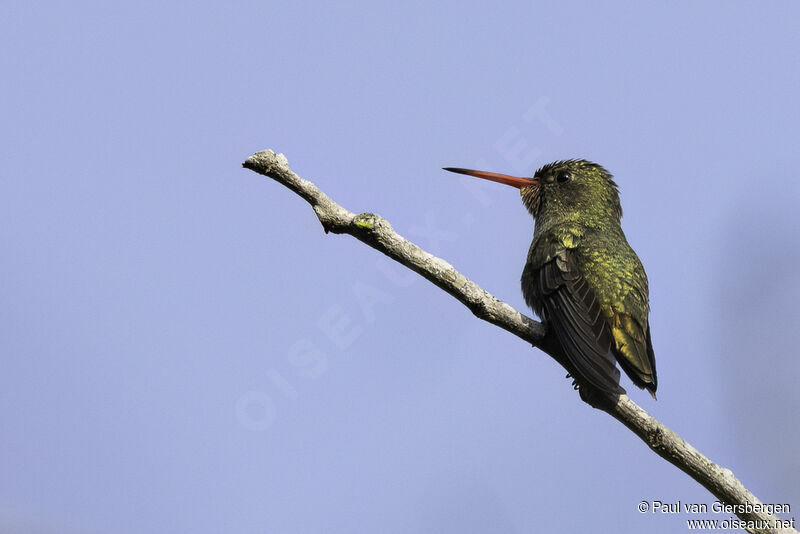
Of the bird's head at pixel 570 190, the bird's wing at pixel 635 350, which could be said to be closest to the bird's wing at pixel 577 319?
the bird's wing at pixel 635 350

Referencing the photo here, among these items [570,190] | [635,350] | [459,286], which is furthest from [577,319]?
[570,190]

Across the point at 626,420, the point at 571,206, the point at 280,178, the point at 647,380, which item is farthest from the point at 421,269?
the point at 571,206

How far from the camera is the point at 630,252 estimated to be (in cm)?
622

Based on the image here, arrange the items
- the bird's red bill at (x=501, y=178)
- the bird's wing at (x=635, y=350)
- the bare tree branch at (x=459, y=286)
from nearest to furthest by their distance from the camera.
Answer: the bare tree branch at (x=459, y=286) < the bird's wing at (x=635, y=350) < the bird's red bill at (x=501, y=178)

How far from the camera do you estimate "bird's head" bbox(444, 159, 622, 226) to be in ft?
22.5

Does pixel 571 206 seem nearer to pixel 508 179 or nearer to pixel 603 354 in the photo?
pixel 508 179

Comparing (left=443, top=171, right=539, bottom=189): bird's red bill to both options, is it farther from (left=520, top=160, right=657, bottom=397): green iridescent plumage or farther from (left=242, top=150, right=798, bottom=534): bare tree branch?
(left=242, top=150, right=798, bottom=534): bare tree branch

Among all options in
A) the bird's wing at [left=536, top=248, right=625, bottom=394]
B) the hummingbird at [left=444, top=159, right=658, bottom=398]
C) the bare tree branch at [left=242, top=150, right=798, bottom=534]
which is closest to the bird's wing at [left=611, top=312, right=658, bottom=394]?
the hummingbird at [left=444, top=159, right=658, bottom=398]

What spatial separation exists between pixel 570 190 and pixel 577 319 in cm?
215

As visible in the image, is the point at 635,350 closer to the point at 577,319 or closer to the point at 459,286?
the point at 577,319

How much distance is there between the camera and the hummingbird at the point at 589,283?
193 inches

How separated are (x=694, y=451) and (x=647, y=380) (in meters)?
1.15

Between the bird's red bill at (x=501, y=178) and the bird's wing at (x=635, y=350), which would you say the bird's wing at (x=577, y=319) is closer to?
the bird's wing at (x=635, y=350)

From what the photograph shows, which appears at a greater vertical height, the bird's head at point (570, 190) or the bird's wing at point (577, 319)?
the bird's head at point (570, 190)
